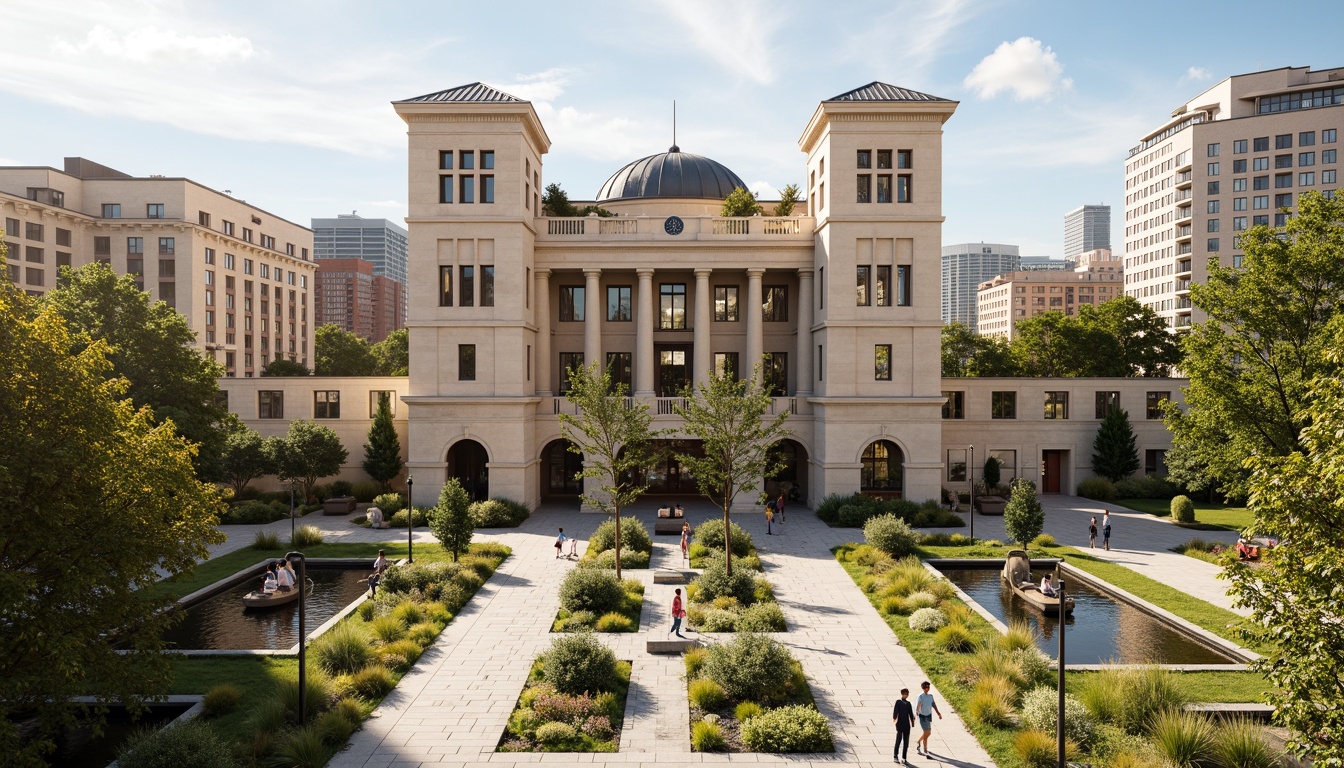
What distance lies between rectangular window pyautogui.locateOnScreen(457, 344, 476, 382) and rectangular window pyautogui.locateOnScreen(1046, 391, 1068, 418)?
116 feet

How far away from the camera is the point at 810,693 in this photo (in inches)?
674

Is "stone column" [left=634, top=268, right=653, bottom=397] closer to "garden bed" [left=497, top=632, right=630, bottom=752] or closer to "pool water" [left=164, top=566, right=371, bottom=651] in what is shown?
"pool water" [left=164, top=566, right=371, bottom=651]

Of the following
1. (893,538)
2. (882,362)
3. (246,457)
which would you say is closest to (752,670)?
(893,538)

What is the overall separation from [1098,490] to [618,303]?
102 feet

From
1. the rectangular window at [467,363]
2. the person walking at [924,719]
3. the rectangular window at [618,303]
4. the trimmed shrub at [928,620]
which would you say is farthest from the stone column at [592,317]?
the person walking at [924,719]

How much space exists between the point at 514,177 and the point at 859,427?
Answer: 22.1 meters

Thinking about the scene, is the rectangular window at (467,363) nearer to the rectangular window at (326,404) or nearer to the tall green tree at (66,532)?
the rectangular window at (326,404)

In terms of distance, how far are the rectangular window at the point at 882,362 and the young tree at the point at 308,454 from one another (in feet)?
99.1

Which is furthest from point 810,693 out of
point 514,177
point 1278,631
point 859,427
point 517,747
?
point 514,177

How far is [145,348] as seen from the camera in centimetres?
3512

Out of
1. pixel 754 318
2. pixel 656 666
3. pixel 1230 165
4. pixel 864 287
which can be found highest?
pixel 1230 165

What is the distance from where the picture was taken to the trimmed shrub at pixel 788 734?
47.6ft

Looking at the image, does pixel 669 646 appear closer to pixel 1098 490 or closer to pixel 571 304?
pixel 571 304

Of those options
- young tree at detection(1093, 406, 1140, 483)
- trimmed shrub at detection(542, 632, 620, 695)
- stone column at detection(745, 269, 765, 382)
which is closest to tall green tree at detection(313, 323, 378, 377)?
stone column at detection(745, 269, 765, 382)
